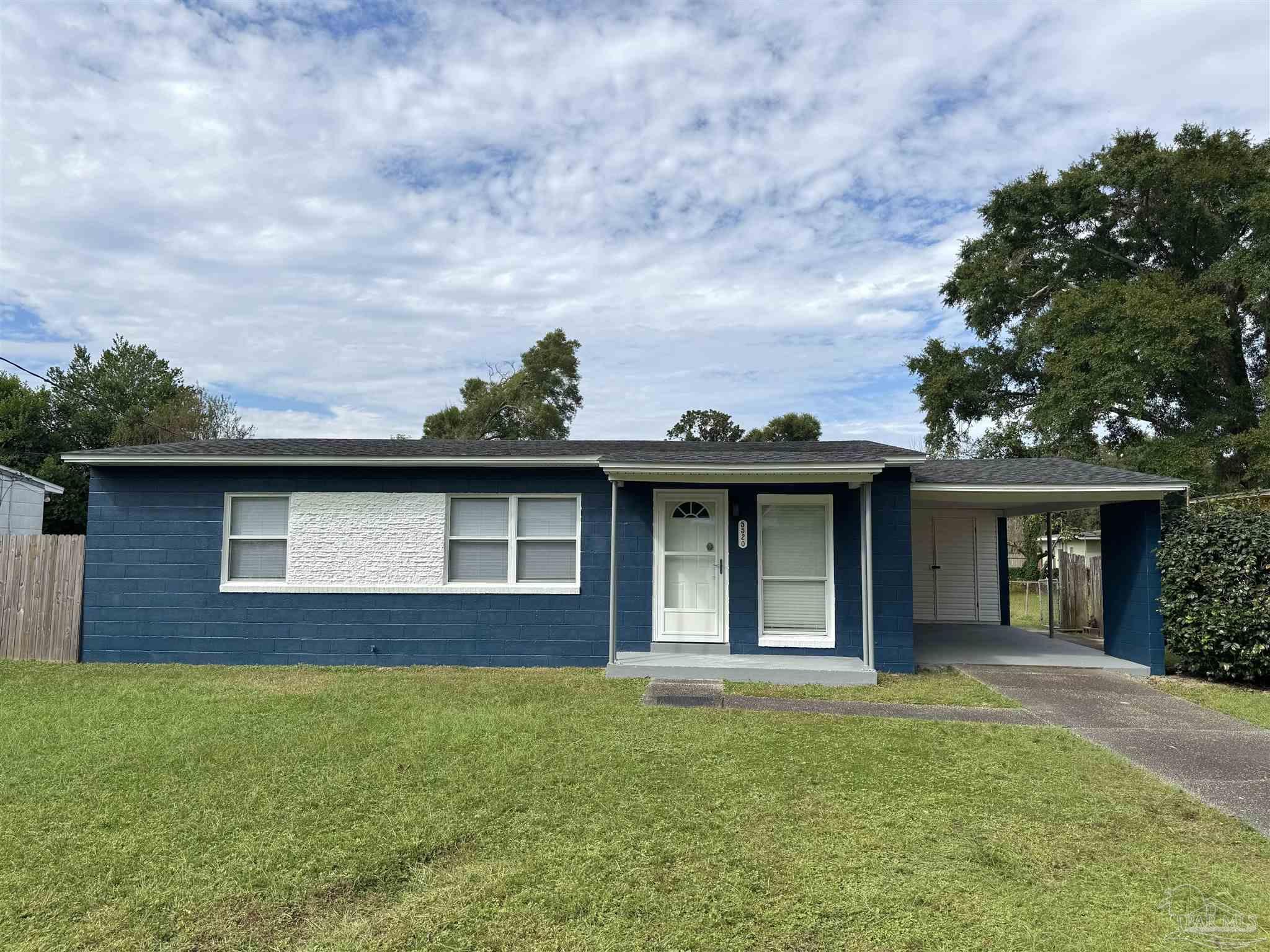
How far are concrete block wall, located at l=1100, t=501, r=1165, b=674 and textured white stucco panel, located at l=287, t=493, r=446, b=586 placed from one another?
8.85 m

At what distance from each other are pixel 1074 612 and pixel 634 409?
2138cm

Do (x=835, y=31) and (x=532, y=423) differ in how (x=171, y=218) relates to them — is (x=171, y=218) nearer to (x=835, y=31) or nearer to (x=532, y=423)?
(x=835, y=31)

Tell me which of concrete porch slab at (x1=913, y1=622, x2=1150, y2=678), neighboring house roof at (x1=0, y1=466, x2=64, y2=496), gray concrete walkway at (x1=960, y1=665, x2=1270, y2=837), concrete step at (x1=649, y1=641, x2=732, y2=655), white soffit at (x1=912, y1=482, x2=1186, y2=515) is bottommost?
gray concrete walkway at (x1=960, y1=665, x2=1270, y2=837)

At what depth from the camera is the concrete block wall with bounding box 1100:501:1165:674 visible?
29.8 ft

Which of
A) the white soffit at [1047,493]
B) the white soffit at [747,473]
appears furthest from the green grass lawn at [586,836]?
the white soffit at [1047,493]

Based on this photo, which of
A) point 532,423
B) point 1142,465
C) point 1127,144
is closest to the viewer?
point 1142,465

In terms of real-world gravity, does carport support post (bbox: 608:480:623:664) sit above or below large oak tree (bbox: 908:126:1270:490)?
below

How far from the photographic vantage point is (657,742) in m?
5.77

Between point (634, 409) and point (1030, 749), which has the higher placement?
point (634, 409)

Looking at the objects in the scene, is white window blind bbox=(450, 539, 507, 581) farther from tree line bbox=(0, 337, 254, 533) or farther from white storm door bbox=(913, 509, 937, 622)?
tree line bbox=(0, 337, 254, 533)

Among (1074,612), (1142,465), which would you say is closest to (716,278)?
(1074,612)

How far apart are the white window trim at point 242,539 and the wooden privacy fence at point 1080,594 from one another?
13895 mm

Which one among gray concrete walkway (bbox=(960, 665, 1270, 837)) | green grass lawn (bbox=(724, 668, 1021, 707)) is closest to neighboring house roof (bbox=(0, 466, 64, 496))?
green grass lawn (bbox=(724, 668, 1021, 707))
